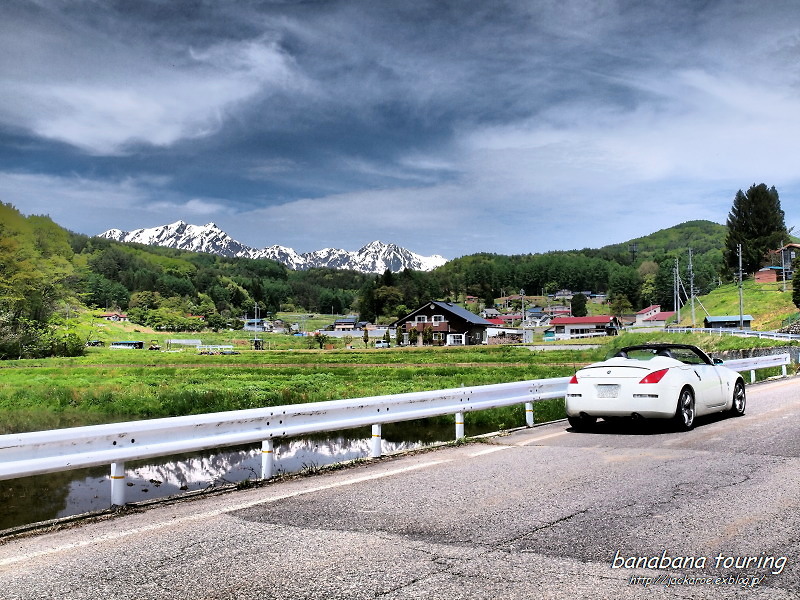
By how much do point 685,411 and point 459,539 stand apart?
6951 mm

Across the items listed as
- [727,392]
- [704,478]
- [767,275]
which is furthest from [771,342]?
[767,275]

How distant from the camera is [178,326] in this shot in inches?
6767

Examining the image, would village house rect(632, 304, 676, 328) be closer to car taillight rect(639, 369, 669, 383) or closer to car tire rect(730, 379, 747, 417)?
car tire rect(730, 379, 747, 417)

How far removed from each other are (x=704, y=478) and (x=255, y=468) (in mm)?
6568

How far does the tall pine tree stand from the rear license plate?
128 meters

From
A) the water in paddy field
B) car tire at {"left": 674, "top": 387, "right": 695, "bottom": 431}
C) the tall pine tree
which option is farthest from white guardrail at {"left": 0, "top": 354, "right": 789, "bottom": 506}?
the tall pine tree

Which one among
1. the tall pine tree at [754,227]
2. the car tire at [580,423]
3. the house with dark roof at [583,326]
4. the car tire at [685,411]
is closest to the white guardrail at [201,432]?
the car tire at [580,423]

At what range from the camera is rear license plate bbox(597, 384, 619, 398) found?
10352mm

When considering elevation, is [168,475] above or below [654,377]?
below

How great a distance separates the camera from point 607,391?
10.4 meters

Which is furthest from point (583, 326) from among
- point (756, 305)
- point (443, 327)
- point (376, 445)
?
point (376, 445)

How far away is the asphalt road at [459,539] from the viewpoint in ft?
12.7

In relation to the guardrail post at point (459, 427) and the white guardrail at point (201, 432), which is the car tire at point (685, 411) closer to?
the white guardrail at point (201, 432)

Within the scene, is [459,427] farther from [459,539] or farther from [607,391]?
[459,539]
